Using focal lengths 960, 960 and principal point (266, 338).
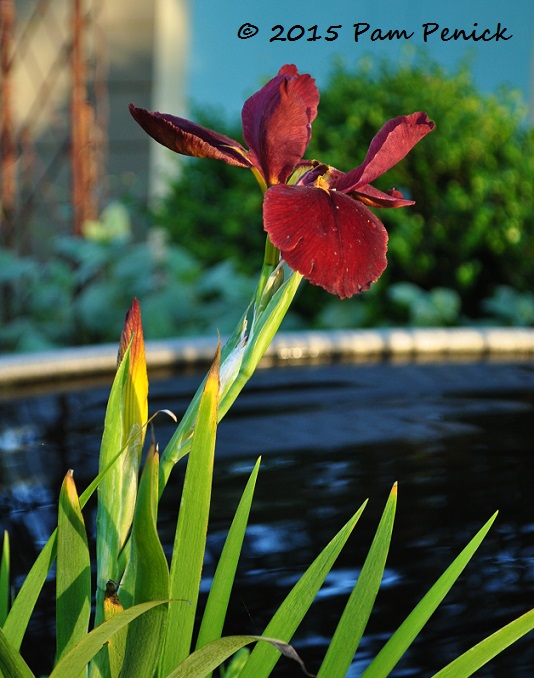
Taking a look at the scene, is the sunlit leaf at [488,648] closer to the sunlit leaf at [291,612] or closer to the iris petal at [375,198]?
the sunlit leaf at [291,612]

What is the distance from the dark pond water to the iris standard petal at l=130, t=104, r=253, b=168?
42 cm

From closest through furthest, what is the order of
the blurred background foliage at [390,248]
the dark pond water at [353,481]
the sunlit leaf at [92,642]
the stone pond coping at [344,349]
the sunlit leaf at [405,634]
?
1. the sunlit leaf at [92,642]
2. the sunlit leaf at [405,634]
3. the dark pond water at [353,481]
4. the stone pond coping at [344,349]
5. the blurred background foliage at [390,248]

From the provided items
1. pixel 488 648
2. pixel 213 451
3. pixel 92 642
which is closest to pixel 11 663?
pixel 92 642

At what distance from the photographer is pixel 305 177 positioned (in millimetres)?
583

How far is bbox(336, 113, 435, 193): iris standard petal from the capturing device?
22.6 inches

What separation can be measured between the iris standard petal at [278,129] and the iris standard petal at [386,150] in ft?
0.11

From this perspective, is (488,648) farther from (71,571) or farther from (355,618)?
(71,571)

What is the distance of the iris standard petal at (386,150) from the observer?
1.88 ft

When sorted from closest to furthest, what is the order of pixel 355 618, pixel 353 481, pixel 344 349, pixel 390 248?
pixel 355 618
pixel 353 481
pixel 344 349
pixel 390 248

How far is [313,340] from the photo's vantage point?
1.97m

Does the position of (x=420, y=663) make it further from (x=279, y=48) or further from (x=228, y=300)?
(x=279, y=48)

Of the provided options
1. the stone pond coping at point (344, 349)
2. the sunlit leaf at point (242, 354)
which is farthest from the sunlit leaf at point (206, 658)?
the stone pond coping at point (344, 349)

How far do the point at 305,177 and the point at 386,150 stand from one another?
0.17 feet

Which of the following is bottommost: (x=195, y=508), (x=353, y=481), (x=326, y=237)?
(x=353, y=481)
